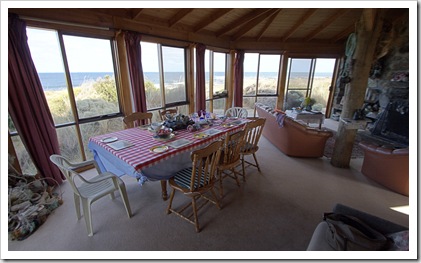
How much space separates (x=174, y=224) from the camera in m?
1.89

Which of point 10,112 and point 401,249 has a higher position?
point 10,112

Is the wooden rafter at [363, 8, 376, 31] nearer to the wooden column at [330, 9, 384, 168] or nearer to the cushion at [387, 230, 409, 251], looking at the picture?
the wooden column at [330, 9, 384, 168]

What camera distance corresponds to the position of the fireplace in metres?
3.92

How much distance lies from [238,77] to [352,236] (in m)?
4.81

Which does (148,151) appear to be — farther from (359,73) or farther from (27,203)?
(359,73)

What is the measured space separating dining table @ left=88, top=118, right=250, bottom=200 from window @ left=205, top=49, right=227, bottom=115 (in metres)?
2.82

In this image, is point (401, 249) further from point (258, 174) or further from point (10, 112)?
point (10, 112)

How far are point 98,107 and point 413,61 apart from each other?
153 inches

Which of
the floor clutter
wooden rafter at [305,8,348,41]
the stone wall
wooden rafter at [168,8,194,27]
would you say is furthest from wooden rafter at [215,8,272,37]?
the floor clutter

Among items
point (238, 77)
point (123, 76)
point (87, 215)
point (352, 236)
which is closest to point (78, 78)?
point (123, 76)

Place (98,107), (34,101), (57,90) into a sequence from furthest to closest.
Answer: (98,107) < (57,90) < (34,101)

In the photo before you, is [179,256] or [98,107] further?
[98,107]

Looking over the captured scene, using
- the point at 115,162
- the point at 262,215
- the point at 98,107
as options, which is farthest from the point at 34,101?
the point at 262,215

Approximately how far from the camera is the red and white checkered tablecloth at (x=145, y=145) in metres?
1.62
